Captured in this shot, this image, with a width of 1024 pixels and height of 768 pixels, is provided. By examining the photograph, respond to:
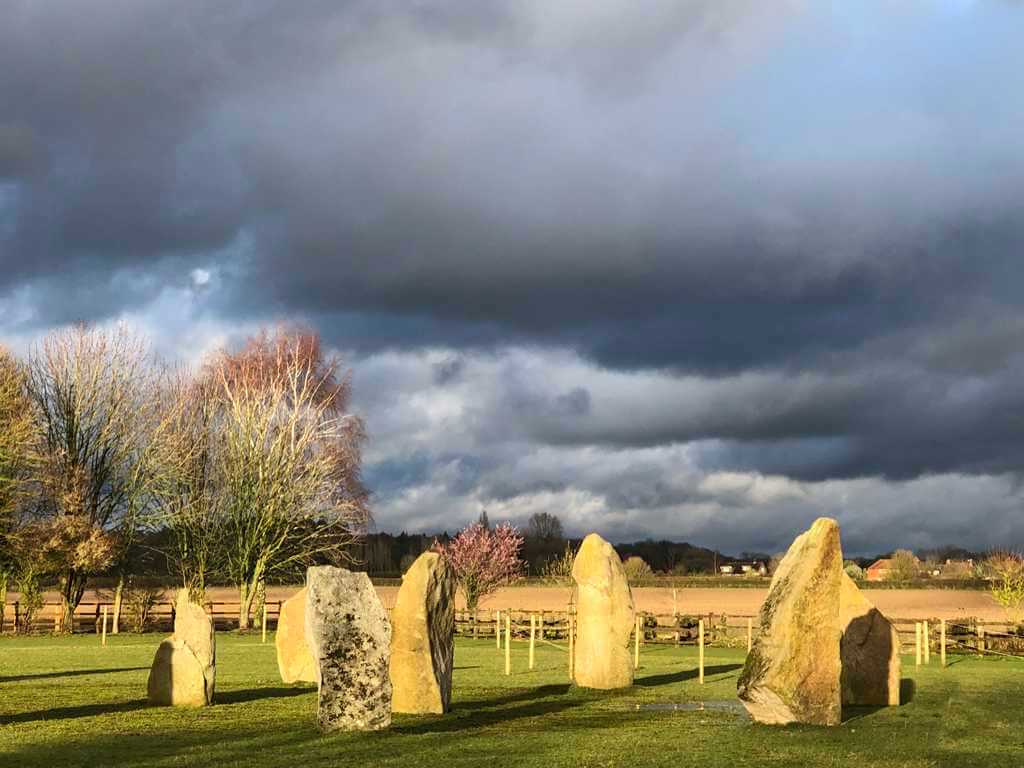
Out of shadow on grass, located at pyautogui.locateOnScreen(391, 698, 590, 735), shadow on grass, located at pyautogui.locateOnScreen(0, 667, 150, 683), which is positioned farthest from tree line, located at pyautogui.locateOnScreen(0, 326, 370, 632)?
shadow on grass, located at pyautogui.locateOnScreen(391, 698, 590, 735)

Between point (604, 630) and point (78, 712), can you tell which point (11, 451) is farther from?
point (604, 630)

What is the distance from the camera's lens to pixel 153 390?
2151 inches

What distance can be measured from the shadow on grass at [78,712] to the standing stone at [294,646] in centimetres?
385

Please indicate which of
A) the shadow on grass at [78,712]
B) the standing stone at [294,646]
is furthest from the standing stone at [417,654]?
the standing stone at [294,646]

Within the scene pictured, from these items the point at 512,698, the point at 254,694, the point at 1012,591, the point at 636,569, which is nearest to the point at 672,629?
the point at 1012,591

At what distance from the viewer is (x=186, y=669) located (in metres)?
19.9

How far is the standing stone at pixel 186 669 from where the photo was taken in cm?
1980

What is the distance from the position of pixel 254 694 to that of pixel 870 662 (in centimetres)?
1046

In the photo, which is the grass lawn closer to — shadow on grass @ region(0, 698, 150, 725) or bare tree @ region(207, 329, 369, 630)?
shadow on grass @ region(0, 698, 150, 725)

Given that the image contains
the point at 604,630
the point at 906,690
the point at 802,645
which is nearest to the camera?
the point at 802,645

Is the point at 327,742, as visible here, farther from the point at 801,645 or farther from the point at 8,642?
the point at 8,642

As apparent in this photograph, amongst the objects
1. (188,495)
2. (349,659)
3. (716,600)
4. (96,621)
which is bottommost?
(96,621)

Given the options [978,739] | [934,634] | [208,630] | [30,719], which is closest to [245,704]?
[208,630]

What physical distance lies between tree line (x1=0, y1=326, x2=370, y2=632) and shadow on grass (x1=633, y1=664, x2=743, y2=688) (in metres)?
25.5
